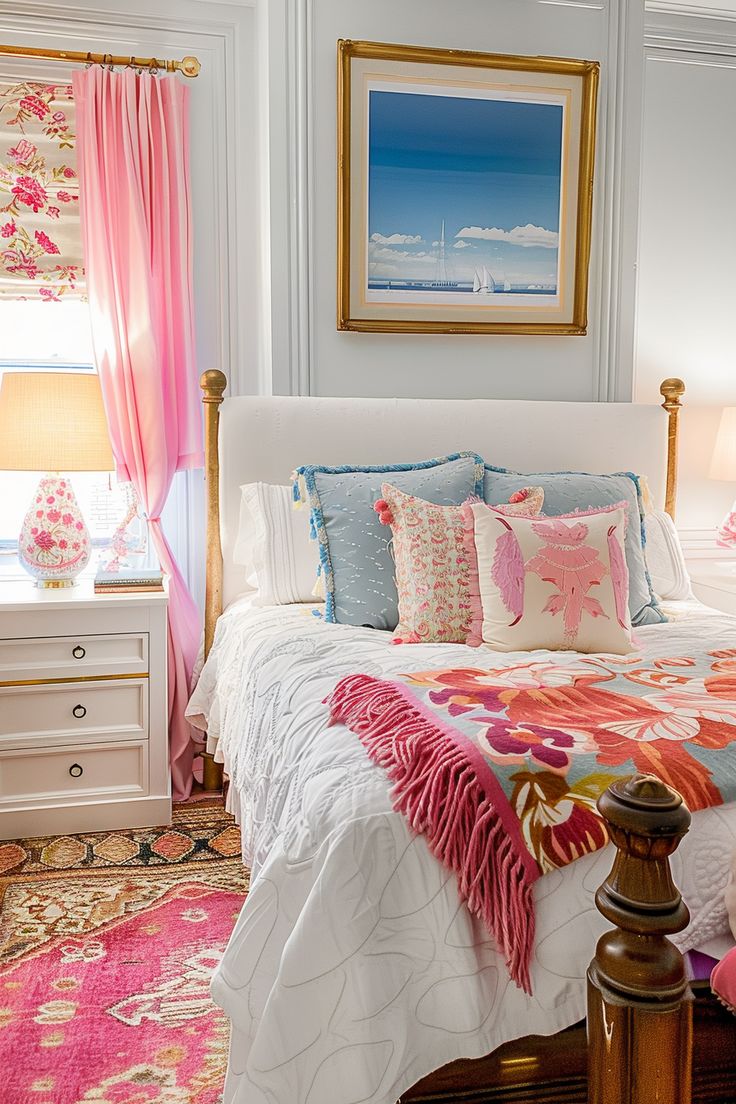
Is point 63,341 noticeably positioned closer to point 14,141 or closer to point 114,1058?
point 14,141

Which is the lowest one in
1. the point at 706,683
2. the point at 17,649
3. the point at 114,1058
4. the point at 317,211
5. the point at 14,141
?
the point at 114,1058

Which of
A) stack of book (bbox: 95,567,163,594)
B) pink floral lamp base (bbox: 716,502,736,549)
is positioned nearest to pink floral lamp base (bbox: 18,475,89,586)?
stack of book (bbox: 95,567,163,594)

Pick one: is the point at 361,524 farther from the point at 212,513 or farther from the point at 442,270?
the point at 442,270

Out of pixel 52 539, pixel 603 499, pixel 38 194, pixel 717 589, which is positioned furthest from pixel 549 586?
pixel 38 194

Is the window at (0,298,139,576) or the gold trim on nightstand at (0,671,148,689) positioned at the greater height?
the window at (0,298,139,576)

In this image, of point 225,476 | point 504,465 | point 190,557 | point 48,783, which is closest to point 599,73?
point 504,465

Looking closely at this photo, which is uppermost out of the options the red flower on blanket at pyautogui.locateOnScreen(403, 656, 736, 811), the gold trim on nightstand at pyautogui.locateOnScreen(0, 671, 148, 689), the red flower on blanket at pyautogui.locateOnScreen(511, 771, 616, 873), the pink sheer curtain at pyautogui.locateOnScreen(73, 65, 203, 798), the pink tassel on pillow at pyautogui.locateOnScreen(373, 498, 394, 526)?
the pink sheer curtain at pyautogui.locateOnScreen(73, 65, 203, 798)

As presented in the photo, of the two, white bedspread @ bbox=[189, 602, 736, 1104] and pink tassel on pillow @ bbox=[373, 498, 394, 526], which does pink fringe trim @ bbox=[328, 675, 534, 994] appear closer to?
white bedspread @ bbox=[189, 602, 736, 1104]

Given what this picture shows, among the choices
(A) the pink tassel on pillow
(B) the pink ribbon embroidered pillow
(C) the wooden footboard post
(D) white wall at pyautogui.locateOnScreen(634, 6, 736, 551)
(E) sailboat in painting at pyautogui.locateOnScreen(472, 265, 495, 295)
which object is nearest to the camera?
(C) the wooden footboard post

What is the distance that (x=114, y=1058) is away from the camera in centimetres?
175

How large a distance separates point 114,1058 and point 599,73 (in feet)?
10.6

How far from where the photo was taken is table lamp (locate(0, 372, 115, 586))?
8.97 feet

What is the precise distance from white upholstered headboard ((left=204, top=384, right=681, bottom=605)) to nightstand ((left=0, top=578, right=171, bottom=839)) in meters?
0.40

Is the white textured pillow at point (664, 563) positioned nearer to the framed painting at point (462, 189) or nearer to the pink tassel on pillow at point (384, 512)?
the framed painting at point (462, 189)
